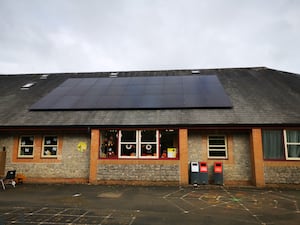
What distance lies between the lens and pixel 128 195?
8625 mm

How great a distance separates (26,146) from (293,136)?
13425mm

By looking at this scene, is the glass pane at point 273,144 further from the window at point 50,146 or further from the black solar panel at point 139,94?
the window at point 50,146

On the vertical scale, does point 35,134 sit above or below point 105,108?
below

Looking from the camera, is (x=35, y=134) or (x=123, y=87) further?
(x=123, y=87)

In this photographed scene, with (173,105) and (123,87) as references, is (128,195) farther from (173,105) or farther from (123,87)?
(123,87)

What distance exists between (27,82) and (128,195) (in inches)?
575

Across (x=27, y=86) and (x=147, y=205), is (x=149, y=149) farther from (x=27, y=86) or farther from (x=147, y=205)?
(x=27, y=86)

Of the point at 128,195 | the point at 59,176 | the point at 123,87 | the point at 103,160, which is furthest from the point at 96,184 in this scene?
the point at 123,87

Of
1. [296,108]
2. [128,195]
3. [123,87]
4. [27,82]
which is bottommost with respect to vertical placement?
[128,195]

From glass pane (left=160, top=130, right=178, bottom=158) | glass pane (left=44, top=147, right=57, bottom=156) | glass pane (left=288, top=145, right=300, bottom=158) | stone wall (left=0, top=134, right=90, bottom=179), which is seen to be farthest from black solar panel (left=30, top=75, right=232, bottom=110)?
glass pane (left=288, top=145, right=300, bottom=158)

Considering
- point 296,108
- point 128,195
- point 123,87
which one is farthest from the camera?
point 123,87

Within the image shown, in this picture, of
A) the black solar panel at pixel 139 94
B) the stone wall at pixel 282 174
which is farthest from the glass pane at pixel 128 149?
the stone wall at pixel 282 174

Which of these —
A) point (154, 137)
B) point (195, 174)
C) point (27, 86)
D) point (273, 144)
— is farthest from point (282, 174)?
point (27, 86)

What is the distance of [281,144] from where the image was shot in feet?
35.4
